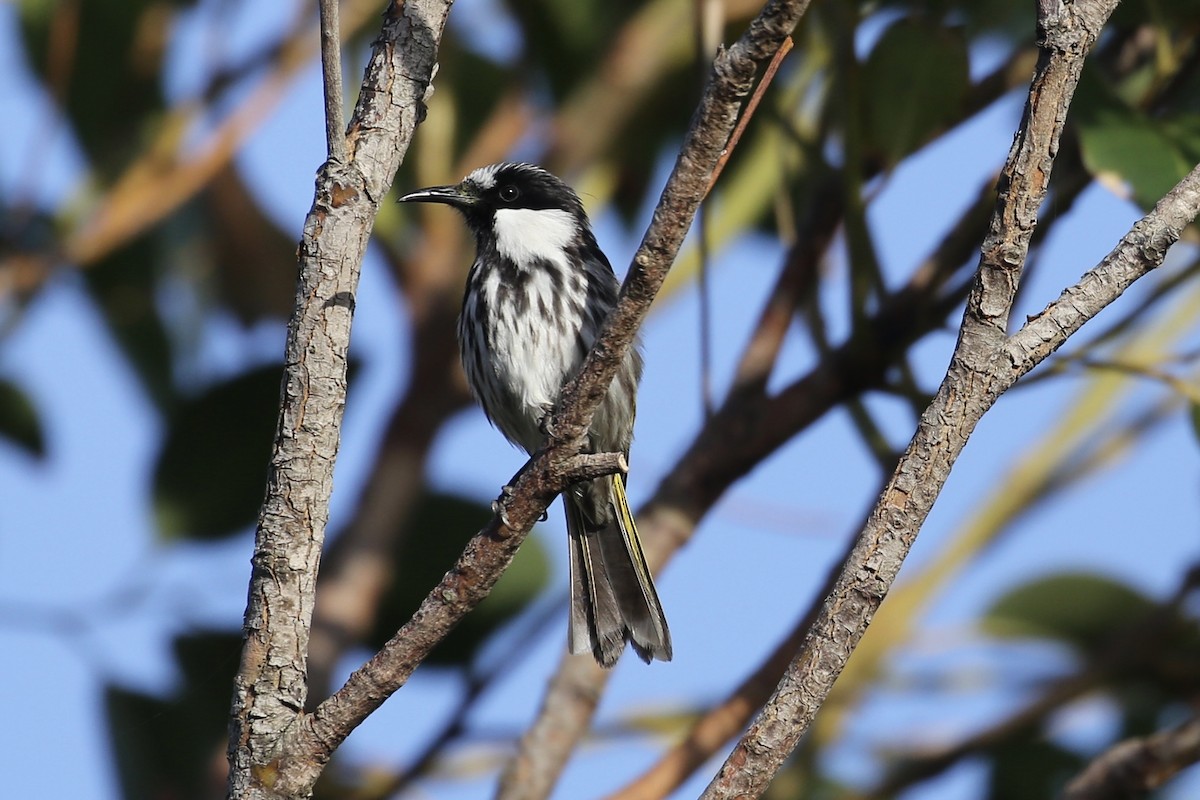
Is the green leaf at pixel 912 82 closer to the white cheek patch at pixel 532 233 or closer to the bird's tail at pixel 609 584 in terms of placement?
the bird's tail at pixel 609 584

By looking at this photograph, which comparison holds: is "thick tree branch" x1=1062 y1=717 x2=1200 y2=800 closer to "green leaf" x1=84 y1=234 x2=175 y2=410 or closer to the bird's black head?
the bird's black head

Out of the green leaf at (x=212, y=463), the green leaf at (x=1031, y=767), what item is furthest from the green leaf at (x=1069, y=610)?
the green leaf at (x=212, y=463)

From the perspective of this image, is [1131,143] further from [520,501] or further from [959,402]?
[520,501]

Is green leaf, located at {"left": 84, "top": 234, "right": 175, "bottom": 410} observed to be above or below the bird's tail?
above

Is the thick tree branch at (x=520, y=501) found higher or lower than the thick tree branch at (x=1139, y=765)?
higher

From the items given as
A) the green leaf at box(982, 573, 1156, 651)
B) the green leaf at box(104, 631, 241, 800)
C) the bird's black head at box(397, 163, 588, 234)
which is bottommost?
the green leaf at box(982, 573, 1156, 651)

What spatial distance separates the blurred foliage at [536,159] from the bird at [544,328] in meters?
0.17

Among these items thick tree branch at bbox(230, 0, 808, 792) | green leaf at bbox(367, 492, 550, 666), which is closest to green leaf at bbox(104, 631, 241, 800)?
green leaf at bbox(367, 492, 550, 666)

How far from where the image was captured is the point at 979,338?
1614 mm

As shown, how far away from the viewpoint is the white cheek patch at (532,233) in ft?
12.5

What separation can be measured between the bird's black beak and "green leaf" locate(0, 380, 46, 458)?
3.37 ft

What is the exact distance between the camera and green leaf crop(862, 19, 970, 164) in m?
2.96

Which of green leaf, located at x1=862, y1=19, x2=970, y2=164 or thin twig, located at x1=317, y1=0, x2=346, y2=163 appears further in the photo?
green leaf, located at x1=862, y1=19, x2=970, y2=164

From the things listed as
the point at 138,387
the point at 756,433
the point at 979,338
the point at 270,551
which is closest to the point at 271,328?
the point at 138,387
